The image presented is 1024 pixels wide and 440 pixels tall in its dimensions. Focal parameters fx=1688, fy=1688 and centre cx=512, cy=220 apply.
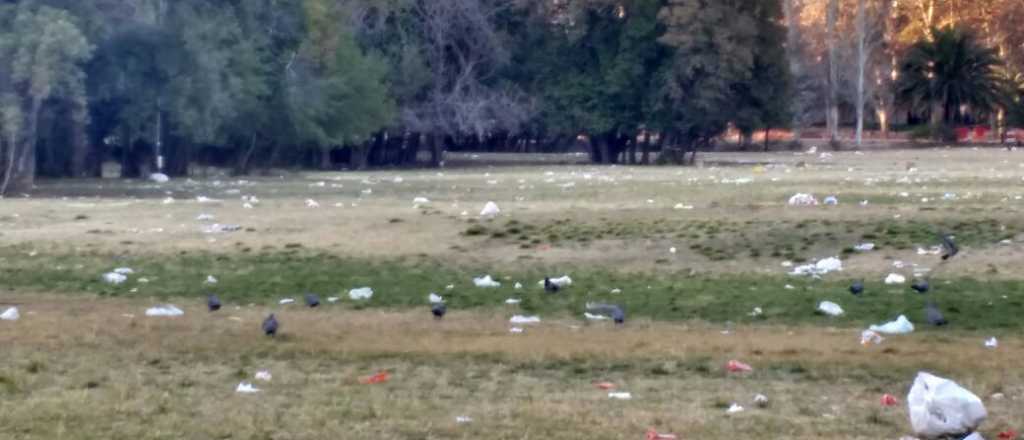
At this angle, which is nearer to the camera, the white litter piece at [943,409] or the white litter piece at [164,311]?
the white litter piece at [943,409]

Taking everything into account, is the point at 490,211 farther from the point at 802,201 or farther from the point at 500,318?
the point at 500,318

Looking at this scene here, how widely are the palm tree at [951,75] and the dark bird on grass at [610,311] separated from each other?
81674 millimetres

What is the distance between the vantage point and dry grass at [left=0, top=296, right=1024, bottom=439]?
9891 mm

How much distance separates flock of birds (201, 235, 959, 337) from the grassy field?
13 centimetres

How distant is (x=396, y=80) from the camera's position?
67.9m

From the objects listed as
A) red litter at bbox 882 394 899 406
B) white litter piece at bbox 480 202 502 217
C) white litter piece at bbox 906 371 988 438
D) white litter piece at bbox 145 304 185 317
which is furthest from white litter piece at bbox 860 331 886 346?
white litter piece at bbox 480 202 502 217

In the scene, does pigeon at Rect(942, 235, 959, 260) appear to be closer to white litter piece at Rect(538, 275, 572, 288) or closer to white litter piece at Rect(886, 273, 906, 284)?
white litter piece at Rect(886, 273, 906, 284)

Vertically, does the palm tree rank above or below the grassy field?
above

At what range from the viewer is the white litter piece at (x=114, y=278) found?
64.4 ft

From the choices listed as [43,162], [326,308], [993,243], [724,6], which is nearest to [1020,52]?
[724,6]

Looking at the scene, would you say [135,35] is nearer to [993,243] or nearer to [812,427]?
[993,243]

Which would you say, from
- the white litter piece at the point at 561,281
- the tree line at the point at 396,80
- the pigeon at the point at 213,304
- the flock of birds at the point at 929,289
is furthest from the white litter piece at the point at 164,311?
the tree line at the point at 396,80

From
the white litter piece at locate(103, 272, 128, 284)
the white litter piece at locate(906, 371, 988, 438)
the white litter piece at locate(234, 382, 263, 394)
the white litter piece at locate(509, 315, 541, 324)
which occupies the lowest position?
the white litter piece at locate(509, 315, 541, 324)

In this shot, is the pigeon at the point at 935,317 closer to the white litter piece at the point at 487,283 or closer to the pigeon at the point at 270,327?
the white litter piece at the point at 487,283
